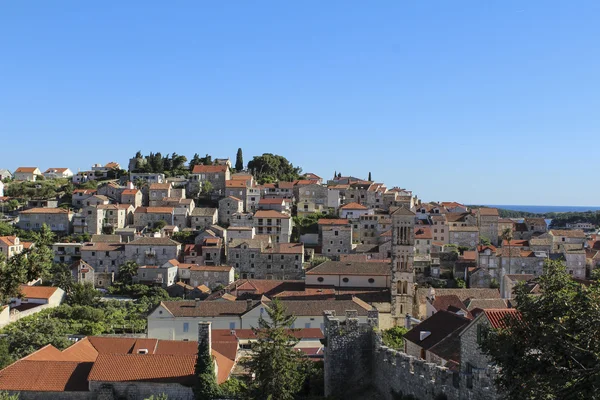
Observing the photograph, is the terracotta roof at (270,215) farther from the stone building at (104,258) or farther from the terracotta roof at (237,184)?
the stone building at (104,258)

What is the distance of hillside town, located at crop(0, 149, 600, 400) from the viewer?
825 inches

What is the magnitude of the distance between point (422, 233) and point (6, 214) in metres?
58.5

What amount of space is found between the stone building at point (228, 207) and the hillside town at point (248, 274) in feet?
0.64

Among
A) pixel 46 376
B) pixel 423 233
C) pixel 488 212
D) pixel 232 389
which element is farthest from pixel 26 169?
pixel 232 389

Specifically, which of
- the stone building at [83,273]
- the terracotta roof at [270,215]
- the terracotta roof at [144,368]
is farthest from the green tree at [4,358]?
the terracotta roof at [270,215]

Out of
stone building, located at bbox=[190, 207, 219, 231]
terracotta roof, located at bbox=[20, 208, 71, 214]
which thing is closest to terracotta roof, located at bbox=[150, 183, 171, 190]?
stone building, located at bbox=[190, 207, 219, 231]

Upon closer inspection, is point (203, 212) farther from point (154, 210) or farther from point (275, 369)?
point (275, 369)

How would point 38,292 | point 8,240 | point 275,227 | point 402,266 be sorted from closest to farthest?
point 402,266 → point 38,292 → point 8,240 → point 275,227

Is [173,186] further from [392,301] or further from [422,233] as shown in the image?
[392,301]

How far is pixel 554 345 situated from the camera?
1059 cm

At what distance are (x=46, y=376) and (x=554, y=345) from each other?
21.0m

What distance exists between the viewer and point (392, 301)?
50.4 meters

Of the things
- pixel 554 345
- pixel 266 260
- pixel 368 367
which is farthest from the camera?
pixel 266 260

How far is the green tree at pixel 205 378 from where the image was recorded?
939 inches
